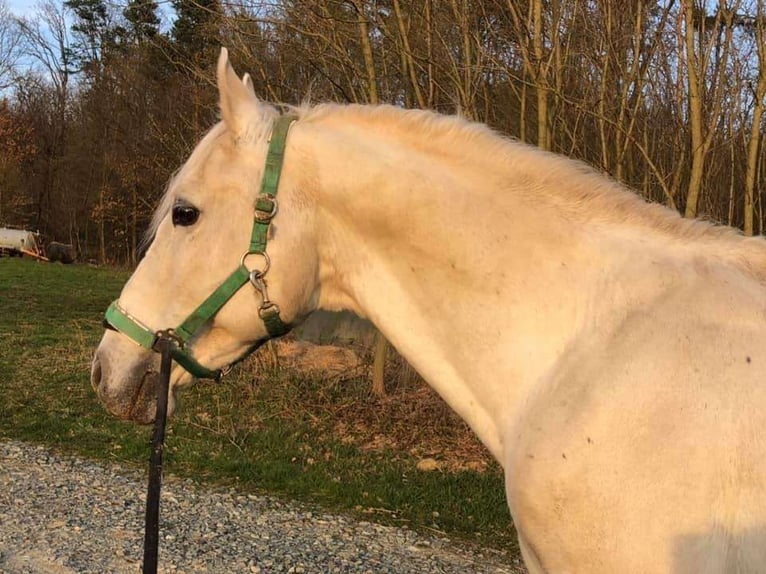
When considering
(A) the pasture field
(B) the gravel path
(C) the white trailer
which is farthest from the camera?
(C) the white trailer

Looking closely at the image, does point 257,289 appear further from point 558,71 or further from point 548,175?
point 558,71

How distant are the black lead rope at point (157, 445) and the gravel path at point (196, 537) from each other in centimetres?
211

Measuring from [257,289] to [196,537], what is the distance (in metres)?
3.44

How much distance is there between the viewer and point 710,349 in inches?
71.3

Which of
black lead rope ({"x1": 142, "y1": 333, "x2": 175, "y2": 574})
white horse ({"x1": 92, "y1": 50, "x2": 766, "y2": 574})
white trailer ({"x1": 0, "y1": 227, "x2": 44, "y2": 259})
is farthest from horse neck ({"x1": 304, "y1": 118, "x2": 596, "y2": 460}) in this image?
white trailer ({"x1": 0, "y1": 227, "x2": 44, "y2": 259})

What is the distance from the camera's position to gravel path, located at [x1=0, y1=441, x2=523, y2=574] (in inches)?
180

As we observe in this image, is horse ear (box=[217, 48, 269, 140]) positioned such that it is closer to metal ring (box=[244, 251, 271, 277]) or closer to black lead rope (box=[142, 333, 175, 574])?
metal ring (box=[244, 251, 271, 277])

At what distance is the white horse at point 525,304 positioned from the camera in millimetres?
1703

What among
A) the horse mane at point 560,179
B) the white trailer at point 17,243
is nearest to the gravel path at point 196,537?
the horse mane at point 560,179

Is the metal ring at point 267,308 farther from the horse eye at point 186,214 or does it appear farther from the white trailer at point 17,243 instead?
the white trailer at point 17,243

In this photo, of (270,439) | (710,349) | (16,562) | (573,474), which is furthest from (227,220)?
(270,439)

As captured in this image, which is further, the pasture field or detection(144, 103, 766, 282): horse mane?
the pasture field

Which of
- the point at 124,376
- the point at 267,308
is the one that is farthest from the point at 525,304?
the point at 124,376

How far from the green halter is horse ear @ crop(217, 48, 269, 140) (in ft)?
0.26
